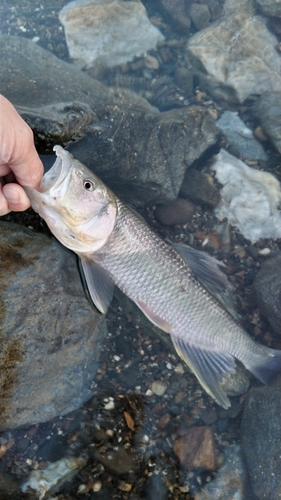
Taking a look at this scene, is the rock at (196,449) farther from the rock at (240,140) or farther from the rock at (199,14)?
the rock at (199,14)

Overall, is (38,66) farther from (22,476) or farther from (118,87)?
(22,476)

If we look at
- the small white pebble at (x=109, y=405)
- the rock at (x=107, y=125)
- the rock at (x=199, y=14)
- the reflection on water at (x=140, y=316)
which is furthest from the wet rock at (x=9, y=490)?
the rock at (x=199, y=14)

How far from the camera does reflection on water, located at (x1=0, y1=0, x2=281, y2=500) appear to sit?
3.54 metres

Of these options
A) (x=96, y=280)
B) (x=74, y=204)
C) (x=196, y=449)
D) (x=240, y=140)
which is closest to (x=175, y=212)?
(x=240, y=140)

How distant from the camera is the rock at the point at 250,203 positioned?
5.11 metres

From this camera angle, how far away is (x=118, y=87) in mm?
5473

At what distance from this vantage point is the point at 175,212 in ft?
16.1

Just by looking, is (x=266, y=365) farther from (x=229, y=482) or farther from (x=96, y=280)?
(x=96, y=280)

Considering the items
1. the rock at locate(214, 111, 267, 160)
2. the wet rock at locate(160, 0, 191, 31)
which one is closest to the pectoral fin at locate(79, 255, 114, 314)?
the rock at locate(214, 111, 267, 160)

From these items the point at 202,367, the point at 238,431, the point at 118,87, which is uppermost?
the point at 118,87

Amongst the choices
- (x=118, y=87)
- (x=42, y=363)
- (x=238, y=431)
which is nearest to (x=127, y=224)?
(x=42, y=363)

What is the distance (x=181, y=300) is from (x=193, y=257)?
48 centimetres

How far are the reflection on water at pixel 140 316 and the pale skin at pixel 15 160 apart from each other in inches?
23.5

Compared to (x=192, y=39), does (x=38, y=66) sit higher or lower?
lower
